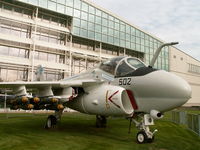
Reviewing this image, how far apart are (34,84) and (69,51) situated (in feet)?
102

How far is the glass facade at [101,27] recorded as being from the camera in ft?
132

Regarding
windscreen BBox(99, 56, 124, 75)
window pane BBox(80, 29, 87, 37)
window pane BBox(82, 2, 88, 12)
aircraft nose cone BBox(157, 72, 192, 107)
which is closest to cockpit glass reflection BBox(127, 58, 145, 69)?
windscreen BBox(99, 56, 124, 75)

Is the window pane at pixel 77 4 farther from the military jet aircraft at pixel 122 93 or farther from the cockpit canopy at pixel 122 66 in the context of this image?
the cockpit canopy at pixel 122 66

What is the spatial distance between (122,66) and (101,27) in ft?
119

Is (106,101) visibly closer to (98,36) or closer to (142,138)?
(142,138)

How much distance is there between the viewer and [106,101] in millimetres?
9461

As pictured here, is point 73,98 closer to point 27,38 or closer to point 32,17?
point 27,38

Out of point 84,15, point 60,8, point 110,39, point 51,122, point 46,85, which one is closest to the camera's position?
point 46,85

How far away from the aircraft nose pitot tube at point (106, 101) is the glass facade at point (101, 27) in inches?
1217

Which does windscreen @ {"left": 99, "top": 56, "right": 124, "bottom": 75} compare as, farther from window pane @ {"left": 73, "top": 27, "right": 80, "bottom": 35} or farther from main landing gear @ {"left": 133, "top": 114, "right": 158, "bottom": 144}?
window pane @ {"left": 73, "top": 27, "right": 80, "bottom": 35}

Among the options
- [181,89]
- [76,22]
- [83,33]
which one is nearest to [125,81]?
[181,89]

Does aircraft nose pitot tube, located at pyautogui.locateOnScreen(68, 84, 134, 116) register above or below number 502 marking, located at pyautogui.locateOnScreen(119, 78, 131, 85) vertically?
below

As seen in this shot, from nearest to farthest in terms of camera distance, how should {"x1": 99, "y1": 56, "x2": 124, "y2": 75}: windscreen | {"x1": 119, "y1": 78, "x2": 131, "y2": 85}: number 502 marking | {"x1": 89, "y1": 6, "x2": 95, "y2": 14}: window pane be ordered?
{"x1": 119, "y1": 78, "x2": 131, "y2": 85}: number 502 marking, {"x1": 99, "y1": 56, "x2": 124, "y2": 75}: windscreen, {"x1": 89, "y1": 6, "x2": 95, "y2": 14}: window pane

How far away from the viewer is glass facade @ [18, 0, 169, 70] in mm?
40375
